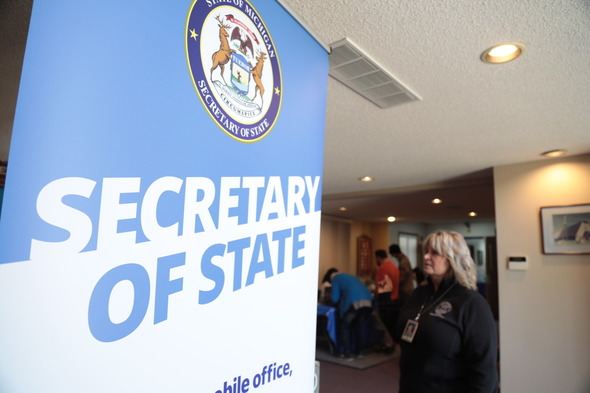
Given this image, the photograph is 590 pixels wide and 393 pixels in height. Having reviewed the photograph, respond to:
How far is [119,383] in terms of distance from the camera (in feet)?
2.25

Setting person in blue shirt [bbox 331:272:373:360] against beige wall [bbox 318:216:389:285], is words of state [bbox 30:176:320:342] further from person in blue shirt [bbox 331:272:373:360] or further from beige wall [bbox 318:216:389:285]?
beige wall [bbox 318:216:389:285]

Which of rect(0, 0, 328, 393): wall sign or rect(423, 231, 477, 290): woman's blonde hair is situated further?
rect(423, 231, 477, 290): woman's blonde hair

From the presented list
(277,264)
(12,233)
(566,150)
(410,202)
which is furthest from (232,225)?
(410,202)

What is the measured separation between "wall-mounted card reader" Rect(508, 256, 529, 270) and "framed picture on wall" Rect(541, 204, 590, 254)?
20 cm

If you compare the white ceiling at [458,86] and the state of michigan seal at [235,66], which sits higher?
the white ceiling at [458,86]

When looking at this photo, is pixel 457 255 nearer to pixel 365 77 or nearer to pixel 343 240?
pixel 365 77

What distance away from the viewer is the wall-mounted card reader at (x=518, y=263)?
3605 mm

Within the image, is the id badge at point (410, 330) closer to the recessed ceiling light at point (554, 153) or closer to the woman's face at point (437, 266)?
the woman's face at point (437, 266)

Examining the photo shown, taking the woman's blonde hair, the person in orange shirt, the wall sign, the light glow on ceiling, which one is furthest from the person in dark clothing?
the person in orange shirt

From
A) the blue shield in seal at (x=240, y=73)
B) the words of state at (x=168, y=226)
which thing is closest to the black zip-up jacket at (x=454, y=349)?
the words of state at (x=168, y=226)

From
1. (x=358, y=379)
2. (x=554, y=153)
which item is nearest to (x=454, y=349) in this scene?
(x=554, y=153)

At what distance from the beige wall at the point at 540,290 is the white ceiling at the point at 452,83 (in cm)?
25

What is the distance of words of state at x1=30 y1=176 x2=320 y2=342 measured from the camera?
65cm

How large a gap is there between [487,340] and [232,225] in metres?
1.28
